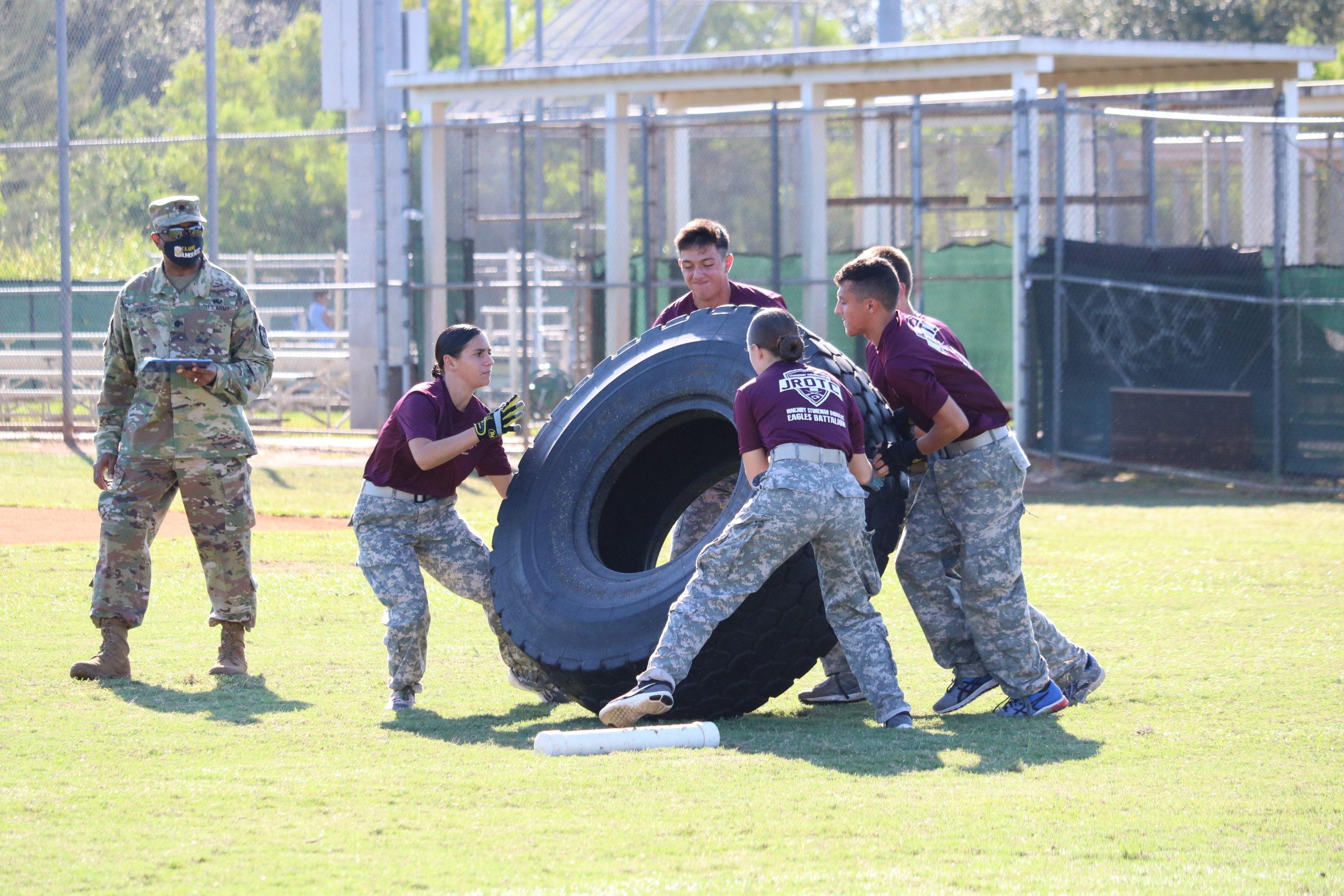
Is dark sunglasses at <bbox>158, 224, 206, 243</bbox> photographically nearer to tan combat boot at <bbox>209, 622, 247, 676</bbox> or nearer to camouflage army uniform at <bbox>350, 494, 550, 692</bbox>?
camouflage army uniform at <bbox>350, 494, 550, 692</bbox>

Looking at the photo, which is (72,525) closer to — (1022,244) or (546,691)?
(546,691)

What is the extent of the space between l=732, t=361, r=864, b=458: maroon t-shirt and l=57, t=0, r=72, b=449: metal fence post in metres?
13.0

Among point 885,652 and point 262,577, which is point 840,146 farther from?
point 885,652

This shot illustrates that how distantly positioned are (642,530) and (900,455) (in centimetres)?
169

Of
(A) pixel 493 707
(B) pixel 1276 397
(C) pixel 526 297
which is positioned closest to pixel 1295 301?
(B) pixel 1276 397

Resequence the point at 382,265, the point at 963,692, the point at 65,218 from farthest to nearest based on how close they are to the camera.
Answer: the point at 65,218, the point at 382,265, the point at 963,692

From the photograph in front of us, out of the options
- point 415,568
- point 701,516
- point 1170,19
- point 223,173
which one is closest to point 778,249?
point 701,516

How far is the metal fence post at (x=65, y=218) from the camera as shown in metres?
16.7

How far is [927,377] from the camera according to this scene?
555 centimetres

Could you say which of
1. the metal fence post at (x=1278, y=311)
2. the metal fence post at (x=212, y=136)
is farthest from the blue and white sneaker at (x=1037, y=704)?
the metal fence post at (x=212, y=136)

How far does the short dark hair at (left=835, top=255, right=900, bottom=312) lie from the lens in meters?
5.63

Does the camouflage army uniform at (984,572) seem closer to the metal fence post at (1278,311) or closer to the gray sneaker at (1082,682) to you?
the gray sneaker at (1082,682)

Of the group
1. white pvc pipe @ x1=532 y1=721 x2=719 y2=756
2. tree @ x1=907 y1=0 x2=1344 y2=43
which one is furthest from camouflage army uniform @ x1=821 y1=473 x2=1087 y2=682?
tree @ x1=907 y1=0 x2=1344 y2=43

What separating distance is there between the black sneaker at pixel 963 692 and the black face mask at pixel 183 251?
136 inches
